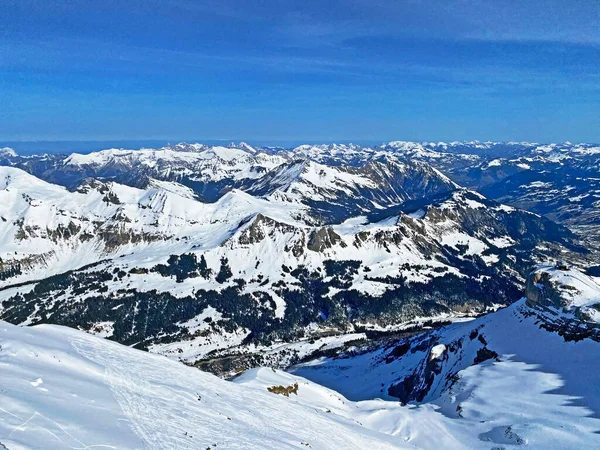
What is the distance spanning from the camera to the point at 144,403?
3659 cm

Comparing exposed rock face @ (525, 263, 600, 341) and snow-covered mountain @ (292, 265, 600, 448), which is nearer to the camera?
snow-covered mountain @ (292, 265, 600, 448)

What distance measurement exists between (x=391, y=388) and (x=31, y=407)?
119271 mm

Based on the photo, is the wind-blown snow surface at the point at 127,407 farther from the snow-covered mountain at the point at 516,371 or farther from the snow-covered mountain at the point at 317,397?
the snow-covered mountain at the point at 516,371

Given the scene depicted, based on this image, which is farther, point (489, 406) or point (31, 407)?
point (489, 406)

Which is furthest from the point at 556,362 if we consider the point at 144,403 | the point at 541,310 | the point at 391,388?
the point at 144,403

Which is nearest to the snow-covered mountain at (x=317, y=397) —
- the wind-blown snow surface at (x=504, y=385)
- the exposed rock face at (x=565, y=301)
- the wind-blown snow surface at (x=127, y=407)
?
the wind-blown snow surface at (x=127, y=407)

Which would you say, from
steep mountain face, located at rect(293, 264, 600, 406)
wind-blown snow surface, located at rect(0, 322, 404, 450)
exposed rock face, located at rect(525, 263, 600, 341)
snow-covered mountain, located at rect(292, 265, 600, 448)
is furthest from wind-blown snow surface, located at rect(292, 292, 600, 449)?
wind-blown snow surface, located at rect(0, 322, 404, 450)

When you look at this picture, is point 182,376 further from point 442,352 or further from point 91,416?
point 442,352

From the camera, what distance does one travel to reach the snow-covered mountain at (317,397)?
101ft

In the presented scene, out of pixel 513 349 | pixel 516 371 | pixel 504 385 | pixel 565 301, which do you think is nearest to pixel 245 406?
pixel 504 385

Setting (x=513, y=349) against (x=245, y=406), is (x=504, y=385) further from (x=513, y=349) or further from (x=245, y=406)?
(x=245, y=406)

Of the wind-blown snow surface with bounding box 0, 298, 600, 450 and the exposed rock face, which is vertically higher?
the exposed rock face

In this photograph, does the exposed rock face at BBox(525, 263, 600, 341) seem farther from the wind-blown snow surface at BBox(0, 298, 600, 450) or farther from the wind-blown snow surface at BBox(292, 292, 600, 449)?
the wind-blown snow surface at BBox(0, 298, 600, 450)

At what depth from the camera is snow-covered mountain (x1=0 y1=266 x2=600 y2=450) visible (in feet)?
101
